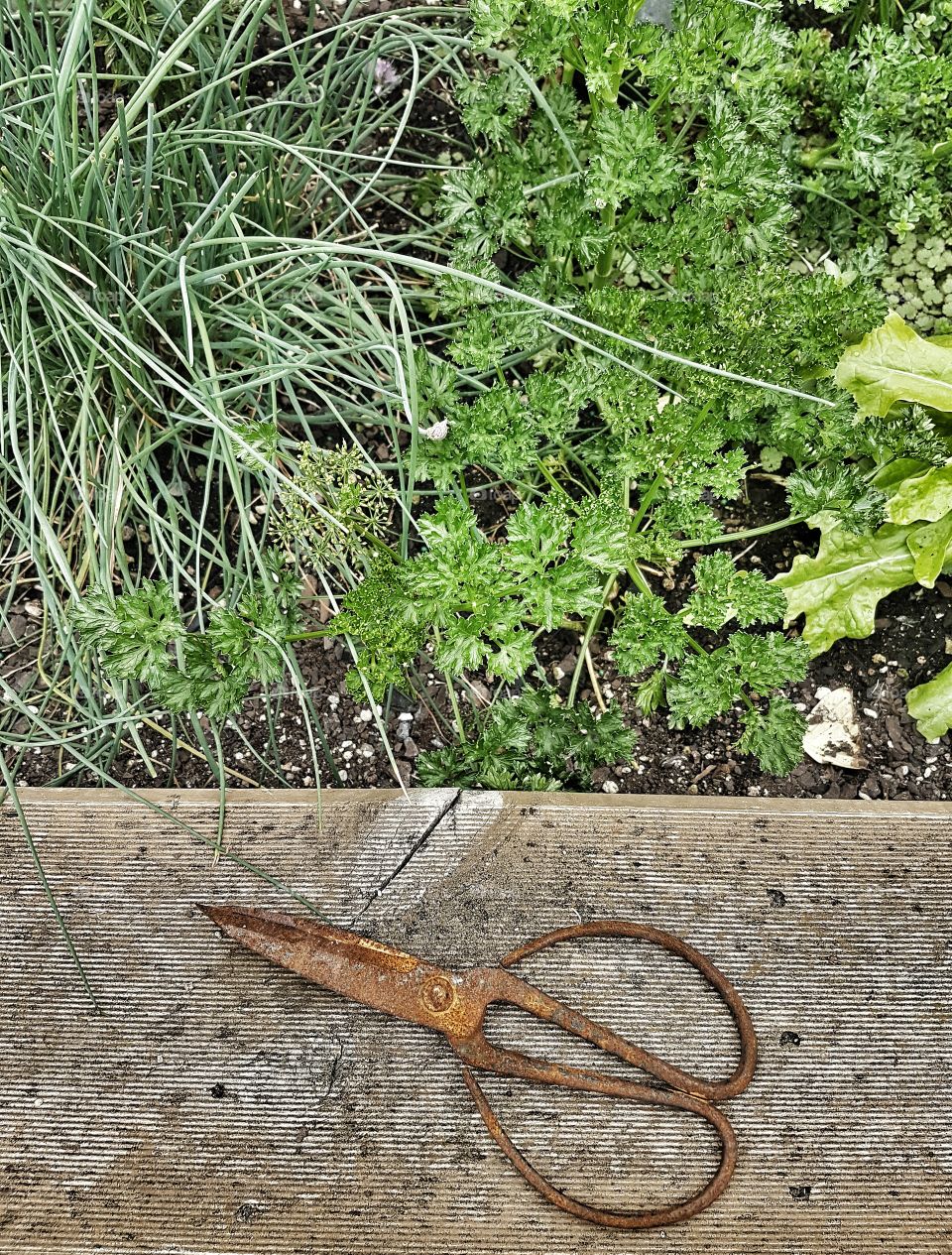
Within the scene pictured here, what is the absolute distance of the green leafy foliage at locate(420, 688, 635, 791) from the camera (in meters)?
1.61

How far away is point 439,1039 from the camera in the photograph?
135 cm

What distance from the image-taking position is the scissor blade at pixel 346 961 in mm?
1313

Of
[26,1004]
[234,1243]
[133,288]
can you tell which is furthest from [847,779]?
[133,288]

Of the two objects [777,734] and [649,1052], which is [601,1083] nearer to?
[649,1052]

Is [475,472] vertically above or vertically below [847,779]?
above

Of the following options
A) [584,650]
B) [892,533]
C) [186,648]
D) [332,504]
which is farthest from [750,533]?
[186,648]

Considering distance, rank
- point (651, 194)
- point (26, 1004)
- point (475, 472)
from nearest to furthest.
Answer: point (26, 1004) → point (651, 194) → point (475, 472)

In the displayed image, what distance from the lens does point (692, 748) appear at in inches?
71.3

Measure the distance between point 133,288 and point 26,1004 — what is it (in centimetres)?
128

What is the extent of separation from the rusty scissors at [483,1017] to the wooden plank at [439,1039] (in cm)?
4

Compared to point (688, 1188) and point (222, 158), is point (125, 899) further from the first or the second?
point (222, 158)

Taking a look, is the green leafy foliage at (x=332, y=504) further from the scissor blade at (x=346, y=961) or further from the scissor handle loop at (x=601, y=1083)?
the scissor handle loop at (x=601, y=1083)

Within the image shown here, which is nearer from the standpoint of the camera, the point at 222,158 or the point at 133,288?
the point at 133,288

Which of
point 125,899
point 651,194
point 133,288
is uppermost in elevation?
point 651,194
